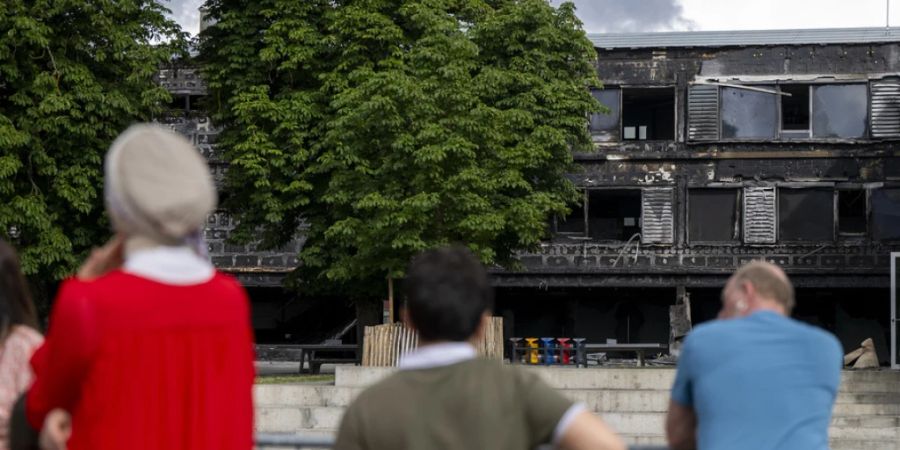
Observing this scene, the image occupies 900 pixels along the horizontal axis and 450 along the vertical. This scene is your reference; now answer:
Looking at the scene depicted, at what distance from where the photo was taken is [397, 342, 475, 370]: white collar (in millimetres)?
4391

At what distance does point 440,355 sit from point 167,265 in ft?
2.63

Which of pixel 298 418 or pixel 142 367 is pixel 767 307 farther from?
pixel 298 418

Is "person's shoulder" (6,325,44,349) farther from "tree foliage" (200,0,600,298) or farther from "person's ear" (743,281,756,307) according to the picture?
"tree foliage" (200,0,600,298)

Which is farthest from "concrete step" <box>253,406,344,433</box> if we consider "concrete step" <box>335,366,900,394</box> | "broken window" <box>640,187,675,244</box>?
"broken window" <box>640,187,675,244</box>

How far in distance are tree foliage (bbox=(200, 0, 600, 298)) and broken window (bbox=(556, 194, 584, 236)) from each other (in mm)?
9344

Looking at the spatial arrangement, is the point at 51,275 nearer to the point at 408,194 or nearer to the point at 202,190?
the point at 408,194

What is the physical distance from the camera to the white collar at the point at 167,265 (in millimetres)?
4105

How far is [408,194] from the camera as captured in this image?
31438 millimetres

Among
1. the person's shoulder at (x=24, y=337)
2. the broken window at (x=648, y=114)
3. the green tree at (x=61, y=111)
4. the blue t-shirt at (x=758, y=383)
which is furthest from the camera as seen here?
the broken window at (x=648, y=114)

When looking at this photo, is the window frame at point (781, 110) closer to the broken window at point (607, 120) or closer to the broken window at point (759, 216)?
the broken window at point (759, 216)

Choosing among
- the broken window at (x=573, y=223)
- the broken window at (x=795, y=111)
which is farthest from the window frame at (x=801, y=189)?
the broken window at (x=573, y=223)

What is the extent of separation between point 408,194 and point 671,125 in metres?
16.2

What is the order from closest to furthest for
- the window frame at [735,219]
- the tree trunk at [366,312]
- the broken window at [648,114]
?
1. the tree trunk at [366,312]
2. the window frame at [735,219]
3. the broken window at [648,114]

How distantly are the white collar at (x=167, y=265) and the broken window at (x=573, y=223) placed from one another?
1642 inches
